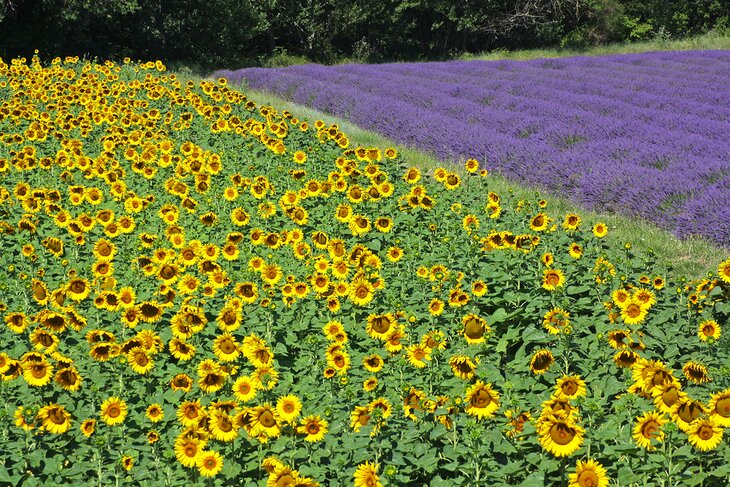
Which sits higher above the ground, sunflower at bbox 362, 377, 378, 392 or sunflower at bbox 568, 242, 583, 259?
sunflower at bbox 568, 242, 583, 259

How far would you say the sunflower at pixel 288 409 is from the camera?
3.41 m

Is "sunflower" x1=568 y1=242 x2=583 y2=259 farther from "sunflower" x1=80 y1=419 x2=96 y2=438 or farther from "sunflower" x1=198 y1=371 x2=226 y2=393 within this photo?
"sunflower" x1=80 y1=419 x2=96 y2=438

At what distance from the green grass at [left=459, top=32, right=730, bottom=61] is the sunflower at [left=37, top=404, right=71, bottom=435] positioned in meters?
29.2

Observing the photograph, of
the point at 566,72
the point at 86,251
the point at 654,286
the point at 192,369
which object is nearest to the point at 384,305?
the point at 192,369

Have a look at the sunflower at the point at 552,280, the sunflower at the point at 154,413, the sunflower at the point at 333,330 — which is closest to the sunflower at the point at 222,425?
the sunflower at the point at 154,413

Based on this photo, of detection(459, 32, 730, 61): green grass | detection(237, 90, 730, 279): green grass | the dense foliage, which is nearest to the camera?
detection(237, 90, 730, 279): green grass

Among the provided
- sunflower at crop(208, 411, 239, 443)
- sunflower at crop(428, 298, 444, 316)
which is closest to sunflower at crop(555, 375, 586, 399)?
sunflower at crop(428, 298, 444, 316)

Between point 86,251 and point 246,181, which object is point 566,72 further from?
point 86,251

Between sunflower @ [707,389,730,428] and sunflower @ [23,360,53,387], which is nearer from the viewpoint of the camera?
sunflower @ [707,389,730,428]

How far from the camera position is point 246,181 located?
283 inches

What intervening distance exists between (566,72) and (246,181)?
1450cm

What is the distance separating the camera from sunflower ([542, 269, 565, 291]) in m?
4.71

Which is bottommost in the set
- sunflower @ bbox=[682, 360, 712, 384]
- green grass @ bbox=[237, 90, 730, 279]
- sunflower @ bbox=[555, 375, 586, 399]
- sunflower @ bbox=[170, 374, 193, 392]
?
green grass @ bbox=[237, 90, 730, 279]

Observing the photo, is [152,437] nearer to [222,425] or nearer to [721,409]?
[222,425]
